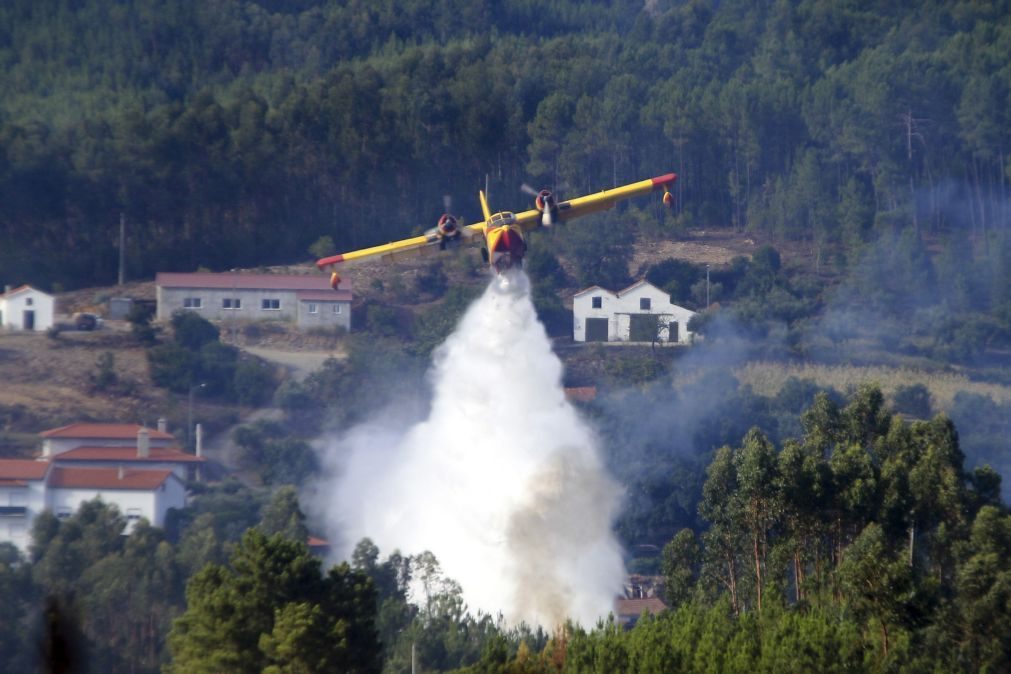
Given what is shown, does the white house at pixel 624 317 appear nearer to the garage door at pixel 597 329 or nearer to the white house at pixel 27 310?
the garage door at pixel 597 329

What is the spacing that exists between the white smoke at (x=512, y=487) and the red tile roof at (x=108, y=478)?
32.9 feet

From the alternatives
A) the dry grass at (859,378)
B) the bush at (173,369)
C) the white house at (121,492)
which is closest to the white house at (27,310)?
the bush at (173,369)

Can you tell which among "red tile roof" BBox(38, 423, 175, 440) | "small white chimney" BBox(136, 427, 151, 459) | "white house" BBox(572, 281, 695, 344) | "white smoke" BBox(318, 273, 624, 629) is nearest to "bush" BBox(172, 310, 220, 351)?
"red tile roof" BBox(38, 423, 175, 440)

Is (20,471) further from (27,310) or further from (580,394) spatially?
(580,394)

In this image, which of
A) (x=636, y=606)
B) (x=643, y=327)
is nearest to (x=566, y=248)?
(x=643, y=327)

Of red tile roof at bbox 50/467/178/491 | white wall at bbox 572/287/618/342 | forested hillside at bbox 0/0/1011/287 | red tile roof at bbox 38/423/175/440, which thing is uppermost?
forested hillside at bbox 0/0/1011/287

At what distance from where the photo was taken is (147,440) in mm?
78312

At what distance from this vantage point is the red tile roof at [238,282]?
95.9 metres

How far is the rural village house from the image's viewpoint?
7344cm

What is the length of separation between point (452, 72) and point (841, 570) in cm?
7917

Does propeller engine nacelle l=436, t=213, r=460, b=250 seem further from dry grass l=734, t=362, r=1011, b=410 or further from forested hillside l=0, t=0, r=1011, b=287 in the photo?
forested hillside l=0, t=0, r=1011, b=287

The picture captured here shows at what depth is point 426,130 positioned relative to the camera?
367 feet

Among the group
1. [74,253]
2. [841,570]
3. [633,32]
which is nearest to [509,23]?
A: [633,32]

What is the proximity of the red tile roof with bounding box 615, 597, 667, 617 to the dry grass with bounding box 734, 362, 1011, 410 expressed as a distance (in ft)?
85.0
